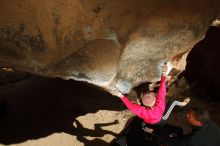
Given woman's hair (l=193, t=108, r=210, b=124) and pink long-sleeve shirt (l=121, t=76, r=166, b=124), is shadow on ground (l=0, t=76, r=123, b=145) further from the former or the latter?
woman's hair (l=193, t=108, r=210, b=124)

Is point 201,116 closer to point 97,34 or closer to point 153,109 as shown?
point 153,109

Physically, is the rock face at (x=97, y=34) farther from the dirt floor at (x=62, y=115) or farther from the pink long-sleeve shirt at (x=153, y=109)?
the dirt floor at (x=62, y=115)

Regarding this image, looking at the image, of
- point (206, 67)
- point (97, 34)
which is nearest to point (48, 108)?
point (206, 67)

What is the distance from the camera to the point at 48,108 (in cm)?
624

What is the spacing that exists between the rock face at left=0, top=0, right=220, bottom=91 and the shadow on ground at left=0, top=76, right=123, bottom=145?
2.26 metres

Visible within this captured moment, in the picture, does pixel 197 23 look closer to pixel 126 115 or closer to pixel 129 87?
pixel 129 87

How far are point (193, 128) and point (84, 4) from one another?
1.54 m

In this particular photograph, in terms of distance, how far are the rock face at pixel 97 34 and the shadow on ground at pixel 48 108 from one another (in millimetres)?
2258

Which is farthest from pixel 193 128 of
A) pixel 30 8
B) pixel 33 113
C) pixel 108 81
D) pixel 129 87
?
pixel 33 113

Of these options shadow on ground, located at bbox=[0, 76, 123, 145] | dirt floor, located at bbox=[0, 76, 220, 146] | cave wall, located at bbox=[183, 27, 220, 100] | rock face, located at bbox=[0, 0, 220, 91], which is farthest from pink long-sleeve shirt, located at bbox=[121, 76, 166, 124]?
cave wall, located at bbox=[183, 27, 220, 100]

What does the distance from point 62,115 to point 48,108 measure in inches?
13.7

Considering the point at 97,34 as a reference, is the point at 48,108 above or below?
below

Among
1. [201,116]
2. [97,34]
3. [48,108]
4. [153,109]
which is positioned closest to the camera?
[97,34]

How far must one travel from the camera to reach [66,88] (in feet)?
21.9
